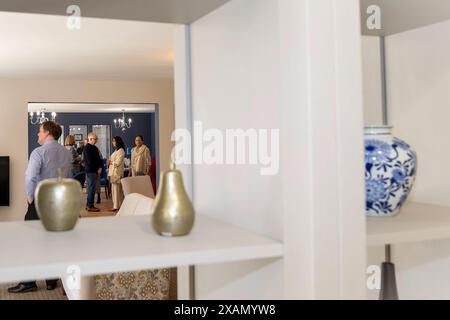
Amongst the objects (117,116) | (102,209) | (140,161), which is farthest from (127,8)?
(117,116)

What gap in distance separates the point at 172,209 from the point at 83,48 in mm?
4333

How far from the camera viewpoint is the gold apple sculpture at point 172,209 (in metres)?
0.71

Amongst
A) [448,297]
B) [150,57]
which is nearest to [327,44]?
[448,297]

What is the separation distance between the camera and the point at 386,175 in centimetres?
89

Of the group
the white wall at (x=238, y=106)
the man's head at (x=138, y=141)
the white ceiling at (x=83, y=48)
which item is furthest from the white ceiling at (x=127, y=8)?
the man's head at (x=138, y=141)

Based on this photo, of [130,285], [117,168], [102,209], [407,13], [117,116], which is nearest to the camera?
[407,13]

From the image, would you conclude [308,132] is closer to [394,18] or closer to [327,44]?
[327,44]

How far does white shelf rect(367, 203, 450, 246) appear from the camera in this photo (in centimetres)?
74

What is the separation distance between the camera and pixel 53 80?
6.71 metres

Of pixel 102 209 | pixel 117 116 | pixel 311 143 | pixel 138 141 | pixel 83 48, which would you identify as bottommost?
Result: pixel 102 209

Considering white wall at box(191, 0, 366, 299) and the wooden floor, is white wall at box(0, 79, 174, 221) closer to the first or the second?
the wooden floor

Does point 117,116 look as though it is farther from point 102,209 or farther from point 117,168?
point 117,168

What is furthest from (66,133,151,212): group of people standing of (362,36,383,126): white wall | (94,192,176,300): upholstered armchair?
(362,36,383,126): white wall

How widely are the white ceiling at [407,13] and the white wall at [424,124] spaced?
3 cm
